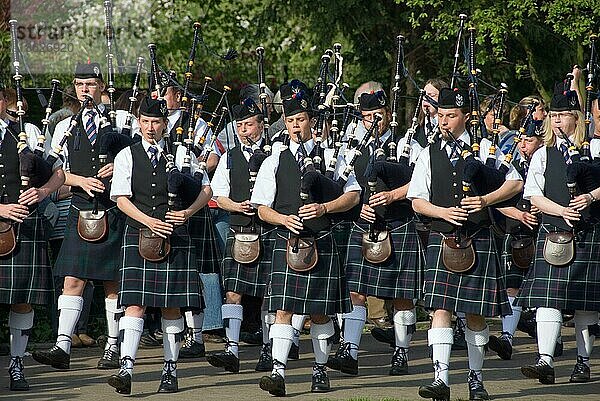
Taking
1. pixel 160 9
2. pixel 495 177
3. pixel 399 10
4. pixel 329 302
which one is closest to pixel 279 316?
pixel 329 302

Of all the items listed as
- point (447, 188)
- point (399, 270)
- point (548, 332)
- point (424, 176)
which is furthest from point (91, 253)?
point (548, 332)

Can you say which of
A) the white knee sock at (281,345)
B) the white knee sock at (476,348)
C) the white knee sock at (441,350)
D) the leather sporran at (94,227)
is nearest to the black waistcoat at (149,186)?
the white knee sock at (281,345)

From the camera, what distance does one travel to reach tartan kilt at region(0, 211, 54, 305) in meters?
7.66

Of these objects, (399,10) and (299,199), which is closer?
(299,199)

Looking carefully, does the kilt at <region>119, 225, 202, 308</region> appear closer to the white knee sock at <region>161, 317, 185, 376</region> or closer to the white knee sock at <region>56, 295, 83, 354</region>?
the white knee sock at <region>161, 317, 185, 376</region>

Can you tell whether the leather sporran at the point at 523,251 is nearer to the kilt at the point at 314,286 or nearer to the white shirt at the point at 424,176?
the white shirt at the point at 424,176

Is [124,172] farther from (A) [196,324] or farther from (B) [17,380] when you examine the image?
(A) [196,324]

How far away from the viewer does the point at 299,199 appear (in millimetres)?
7418

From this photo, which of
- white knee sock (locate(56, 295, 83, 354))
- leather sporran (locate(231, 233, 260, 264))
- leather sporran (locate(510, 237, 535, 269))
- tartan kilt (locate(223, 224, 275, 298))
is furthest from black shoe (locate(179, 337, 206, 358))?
leather sporran (locate(510, 237, 535, 269))

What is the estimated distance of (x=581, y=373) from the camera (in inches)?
312

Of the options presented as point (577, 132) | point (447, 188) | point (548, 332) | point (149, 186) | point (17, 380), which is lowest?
point (17, 380)

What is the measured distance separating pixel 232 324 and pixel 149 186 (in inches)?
55.9

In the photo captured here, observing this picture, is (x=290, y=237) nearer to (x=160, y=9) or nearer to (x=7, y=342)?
(x=7, y=342)

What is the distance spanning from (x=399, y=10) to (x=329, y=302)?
7.33 m
